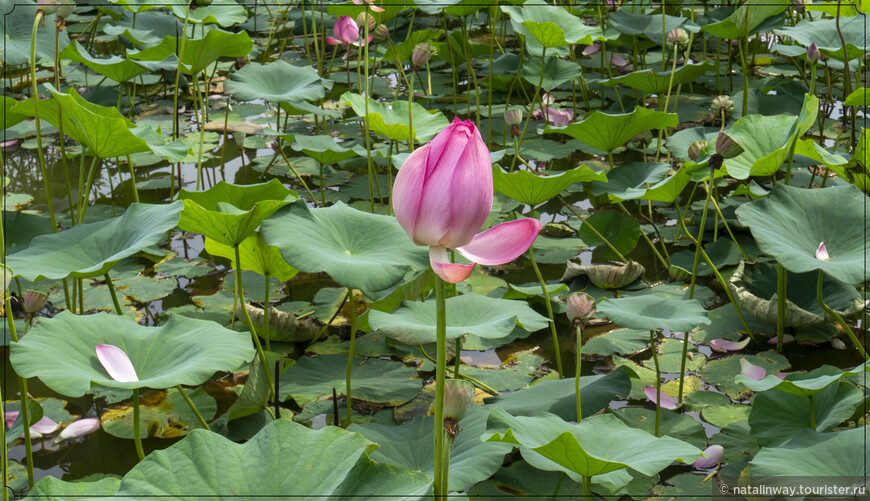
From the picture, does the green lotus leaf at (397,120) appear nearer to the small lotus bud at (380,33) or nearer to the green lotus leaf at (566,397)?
the small lotus bud at (380,33)

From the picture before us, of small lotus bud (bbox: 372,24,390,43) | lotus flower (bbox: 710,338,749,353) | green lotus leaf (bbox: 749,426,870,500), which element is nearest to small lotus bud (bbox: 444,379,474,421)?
green lotus leaf (bbox: 749,426,870,500)

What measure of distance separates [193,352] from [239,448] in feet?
0.98

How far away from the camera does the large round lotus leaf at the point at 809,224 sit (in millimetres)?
1415

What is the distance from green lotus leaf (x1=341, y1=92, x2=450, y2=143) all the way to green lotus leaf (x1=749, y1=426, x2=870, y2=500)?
4.55ft

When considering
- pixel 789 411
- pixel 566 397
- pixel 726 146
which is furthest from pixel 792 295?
pixel 566 397

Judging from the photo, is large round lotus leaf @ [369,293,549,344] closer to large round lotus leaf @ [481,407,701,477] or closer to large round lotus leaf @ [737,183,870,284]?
large round lotus leaf @ [481,407,701,477]

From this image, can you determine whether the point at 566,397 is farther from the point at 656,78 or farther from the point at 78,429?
the point at 656,78

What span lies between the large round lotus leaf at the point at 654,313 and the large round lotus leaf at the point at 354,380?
476 millimetres

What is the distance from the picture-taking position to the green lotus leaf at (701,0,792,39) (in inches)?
97.0

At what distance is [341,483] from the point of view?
842 mm

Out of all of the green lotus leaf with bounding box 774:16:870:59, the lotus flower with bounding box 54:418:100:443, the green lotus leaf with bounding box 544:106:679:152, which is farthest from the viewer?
the green lotus leaf with bounding box 774:16:870:59

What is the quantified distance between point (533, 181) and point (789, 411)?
0.73 metres

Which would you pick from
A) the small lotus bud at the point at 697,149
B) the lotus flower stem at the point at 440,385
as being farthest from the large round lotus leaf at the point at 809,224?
the lotus flower stem at the point at 440,385

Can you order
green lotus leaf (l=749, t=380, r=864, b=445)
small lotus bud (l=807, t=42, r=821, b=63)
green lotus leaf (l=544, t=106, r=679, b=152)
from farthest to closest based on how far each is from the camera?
small lotus bud (l=807, t=42, r=821, b=63) < green lotus leaf (l=544, t=106, r=679, b=152) < green lotus leaf (l=749, t=380, r=864, b=445)
